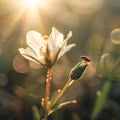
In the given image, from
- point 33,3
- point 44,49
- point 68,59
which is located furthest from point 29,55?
point 33,3

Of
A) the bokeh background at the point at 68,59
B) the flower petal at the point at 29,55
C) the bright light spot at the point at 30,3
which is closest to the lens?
the flower petal at the point at 29,55

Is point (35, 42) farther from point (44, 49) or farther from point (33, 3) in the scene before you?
point (33, 3)

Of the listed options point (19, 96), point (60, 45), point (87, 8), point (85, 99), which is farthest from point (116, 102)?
point (87, 8)

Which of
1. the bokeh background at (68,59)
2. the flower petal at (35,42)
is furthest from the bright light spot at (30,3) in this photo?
the flower petal at (35,42)

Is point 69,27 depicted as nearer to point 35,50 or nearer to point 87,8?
point 87,8

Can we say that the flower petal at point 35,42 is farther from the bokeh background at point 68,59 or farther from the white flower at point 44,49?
the bokeh background at point 68,59

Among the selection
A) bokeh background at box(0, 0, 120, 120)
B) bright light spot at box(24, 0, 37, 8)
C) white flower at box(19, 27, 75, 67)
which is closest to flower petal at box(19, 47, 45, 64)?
white flower at box(19, 27, 75, 67)

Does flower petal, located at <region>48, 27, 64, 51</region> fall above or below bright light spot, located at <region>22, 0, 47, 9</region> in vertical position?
below

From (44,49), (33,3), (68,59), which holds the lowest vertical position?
(68,59)

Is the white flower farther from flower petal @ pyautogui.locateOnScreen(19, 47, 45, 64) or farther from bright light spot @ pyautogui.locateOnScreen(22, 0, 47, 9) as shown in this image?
bright light spot @ pyautogui.locateOnScreen(22, 0, 47, 9)
